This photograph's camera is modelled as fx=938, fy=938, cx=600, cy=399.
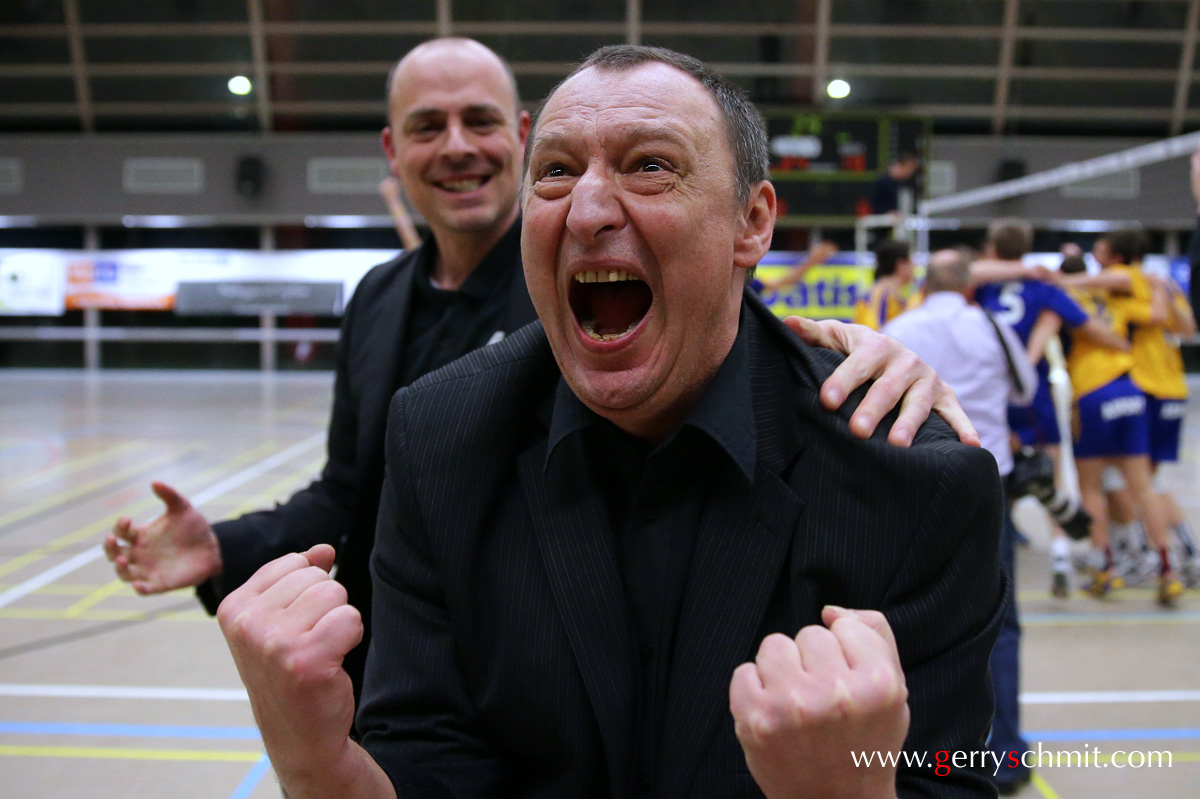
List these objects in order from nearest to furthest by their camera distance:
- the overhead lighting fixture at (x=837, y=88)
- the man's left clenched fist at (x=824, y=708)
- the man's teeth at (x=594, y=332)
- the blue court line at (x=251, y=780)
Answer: the man's left clenched fist at (x=824, y=708), the man's teeth at (x=594, y=332), the blue court line at (x=251, y=780), the overhead lighting fixture at (x=837, y=88)

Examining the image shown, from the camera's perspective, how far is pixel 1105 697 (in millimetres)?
4277

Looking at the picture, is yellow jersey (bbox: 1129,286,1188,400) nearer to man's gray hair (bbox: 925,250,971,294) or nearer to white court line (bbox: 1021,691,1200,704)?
man's gray hair (bbox: 925,250,971,294)

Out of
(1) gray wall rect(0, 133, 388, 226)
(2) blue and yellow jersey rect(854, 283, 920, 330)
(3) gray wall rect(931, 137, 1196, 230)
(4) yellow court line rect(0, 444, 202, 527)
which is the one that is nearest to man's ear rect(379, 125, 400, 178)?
(2) blue and yellow jersey rect(854, 283, 920, 330)

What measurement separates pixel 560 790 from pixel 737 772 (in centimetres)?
30

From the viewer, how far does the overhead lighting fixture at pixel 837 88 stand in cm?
1702

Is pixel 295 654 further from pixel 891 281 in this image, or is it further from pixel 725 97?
pixel 891 281

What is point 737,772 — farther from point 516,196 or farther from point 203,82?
point 203,82

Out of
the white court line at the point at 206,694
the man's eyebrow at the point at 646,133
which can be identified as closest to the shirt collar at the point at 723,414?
the man's eyebrow at the point at 646,133

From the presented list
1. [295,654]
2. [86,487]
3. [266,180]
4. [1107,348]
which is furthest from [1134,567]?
[266,180]

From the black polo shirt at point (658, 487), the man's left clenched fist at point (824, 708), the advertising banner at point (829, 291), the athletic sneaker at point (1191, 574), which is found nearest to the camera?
the man's left clenched fist at point (824, 708)

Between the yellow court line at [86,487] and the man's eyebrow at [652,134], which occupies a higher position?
the man's eyebrow at [652,134]

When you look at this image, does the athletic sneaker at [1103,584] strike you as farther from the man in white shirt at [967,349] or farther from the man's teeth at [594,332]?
the man's teeth at [594,332]

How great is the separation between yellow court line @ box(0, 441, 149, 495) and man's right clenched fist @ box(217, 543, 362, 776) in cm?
849

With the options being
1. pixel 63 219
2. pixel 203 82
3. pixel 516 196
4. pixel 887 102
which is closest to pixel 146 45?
pixel 203 82
